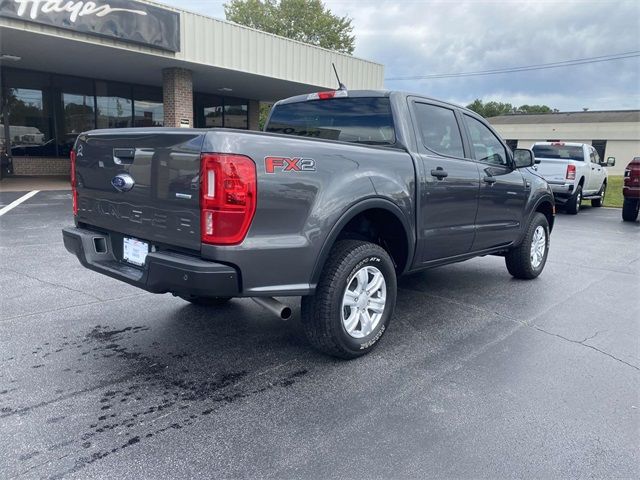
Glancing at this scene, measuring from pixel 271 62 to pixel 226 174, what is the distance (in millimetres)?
14593

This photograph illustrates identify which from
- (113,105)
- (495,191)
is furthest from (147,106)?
(495,191)

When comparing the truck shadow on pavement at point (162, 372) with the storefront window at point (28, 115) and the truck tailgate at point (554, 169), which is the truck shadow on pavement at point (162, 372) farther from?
the storefront window at point (28, 115)

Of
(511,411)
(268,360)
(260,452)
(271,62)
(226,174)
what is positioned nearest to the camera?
(260,452)

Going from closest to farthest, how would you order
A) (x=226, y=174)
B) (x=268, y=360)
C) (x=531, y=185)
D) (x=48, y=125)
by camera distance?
(x=226, y=174) < (x=268, y=360) < (x=531, y=185) < (x=48, y=125)

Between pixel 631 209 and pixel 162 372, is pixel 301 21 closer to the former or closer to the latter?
pixel 631 209

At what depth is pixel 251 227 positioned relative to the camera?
291cm

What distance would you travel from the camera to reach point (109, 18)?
12.4 m

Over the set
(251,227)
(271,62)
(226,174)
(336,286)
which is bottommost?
(336,286)

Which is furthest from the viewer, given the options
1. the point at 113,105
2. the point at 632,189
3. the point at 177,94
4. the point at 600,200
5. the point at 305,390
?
the point at 113,105

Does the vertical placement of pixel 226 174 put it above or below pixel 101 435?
above

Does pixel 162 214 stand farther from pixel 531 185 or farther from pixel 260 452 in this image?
pixel 531 185

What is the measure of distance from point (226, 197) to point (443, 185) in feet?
7.16

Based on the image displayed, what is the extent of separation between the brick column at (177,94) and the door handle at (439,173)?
12.5 m

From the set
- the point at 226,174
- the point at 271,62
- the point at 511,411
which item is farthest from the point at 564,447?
the point at 271,62
